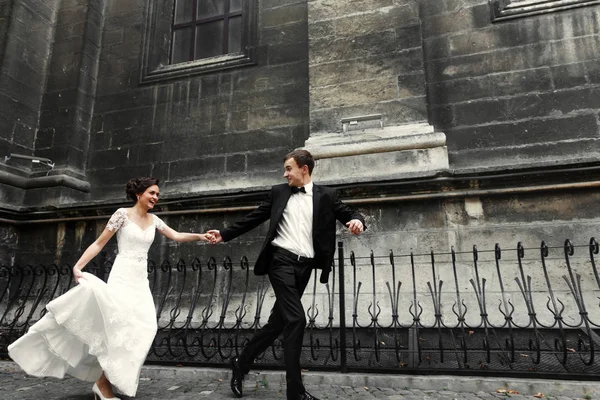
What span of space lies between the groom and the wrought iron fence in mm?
806

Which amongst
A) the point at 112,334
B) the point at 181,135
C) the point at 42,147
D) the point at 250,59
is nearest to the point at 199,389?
the point at 112,334

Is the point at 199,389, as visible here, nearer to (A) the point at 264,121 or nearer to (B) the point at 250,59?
(A) the point at 264,121

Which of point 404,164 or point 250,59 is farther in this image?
point 250,59

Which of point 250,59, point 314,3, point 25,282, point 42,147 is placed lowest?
point 25,282

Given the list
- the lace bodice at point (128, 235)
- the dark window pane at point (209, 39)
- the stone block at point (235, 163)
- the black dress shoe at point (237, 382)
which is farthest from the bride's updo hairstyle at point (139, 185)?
the dark window pane at point (209, 39)

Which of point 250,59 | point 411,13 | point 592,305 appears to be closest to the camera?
point 592,305

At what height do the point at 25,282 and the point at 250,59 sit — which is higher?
the point at 250,59

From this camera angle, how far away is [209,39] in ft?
29.9

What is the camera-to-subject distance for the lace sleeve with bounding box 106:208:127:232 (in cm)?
361

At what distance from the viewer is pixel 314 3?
24.9 feet

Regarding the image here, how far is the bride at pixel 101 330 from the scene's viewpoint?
331 cm

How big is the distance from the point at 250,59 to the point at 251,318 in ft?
16.0

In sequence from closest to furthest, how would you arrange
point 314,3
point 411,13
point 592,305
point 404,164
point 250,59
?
point 592,305
point 404,164
point 411,13
point 314,3
point 250,59

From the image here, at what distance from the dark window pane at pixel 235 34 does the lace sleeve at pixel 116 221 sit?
235 inches
